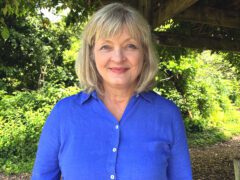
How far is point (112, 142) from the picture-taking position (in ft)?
5.66

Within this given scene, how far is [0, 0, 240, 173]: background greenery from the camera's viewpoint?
972cm

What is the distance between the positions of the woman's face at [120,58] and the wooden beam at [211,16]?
2.38 metres

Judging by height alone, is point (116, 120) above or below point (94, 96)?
below

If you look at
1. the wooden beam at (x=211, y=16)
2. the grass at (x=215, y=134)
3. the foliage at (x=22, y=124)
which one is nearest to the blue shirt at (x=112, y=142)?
the wooden beam at (x=211, y=16)

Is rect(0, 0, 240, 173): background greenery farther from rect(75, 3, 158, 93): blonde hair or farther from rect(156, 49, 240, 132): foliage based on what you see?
rect(75, 3, 158, 93): blonde hair

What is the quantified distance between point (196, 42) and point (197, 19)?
1.57 meters

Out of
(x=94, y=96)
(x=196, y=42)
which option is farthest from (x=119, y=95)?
(x=196, y=42)

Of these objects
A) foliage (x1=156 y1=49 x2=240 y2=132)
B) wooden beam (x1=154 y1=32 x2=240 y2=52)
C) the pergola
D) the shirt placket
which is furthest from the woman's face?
foliage (x1=156 y1=49 x2=240 y2=132)

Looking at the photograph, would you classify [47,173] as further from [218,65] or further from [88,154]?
[218,65]

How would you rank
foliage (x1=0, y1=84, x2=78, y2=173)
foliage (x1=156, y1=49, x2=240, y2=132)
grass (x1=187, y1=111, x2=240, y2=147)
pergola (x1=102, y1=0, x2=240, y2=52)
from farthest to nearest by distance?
1. foliage (x1=156, y1=49, x2=240, y2=132)
2. grass (x1=187, y1=111, x2=240, y2=147)
3. foliage (x1=0, y1=84, x2=78, y2=173)
4. pergola (x1=102, y1=0, x2=240, y2=52)

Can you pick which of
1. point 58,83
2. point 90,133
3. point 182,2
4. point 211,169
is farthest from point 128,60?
point 58,83

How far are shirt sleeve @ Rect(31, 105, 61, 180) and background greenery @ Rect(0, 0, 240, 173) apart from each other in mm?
7178

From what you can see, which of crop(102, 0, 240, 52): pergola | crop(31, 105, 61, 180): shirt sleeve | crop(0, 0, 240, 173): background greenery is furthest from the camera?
crop(0, 0, 240, 173): background greenery

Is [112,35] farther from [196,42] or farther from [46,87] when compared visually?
[46,87]
